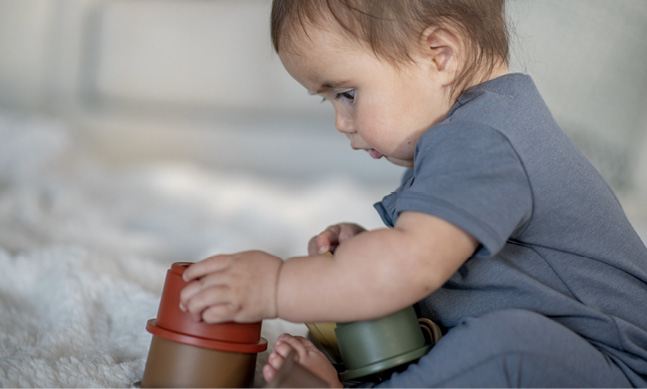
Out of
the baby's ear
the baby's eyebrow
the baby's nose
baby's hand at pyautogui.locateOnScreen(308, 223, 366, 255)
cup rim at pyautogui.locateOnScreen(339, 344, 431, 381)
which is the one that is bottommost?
cup rim at pyautogui.locateOnScreen(339, 344, 431, 381)

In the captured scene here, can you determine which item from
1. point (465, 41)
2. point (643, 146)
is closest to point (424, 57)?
point (465, 41)

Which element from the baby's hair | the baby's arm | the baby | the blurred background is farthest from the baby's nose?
the blurred background

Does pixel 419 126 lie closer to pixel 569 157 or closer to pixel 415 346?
pixel 569 157

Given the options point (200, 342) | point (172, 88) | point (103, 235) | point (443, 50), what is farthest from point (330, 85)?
point (172, 88)

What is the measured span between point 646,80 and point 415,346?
1.13 m

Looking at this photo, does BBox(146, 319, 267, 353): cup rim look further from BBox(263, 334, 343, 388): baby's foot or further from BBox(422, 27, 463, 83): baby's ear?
BBox(422, 27, 463, 83): baby's ear

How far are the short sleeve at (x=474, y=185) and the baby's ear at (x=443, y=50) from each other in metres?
0.14

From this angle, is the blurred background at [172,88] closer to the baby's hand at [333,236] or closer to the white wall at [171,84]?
the white wall at [171,84]

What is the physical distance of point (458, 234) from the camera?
0.74m

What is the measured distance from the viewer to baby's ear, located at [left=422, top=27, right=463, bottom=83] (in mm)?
910

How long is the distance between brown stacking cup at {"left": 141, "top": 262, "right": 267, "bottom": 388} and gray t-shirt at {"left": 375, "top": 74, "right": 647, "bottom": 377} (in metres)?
0.24

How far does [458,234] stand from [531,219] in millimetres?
138

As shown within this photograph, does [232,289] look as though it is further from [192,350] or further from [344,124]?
[344,124]

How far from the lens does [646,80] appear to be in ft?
5.28
